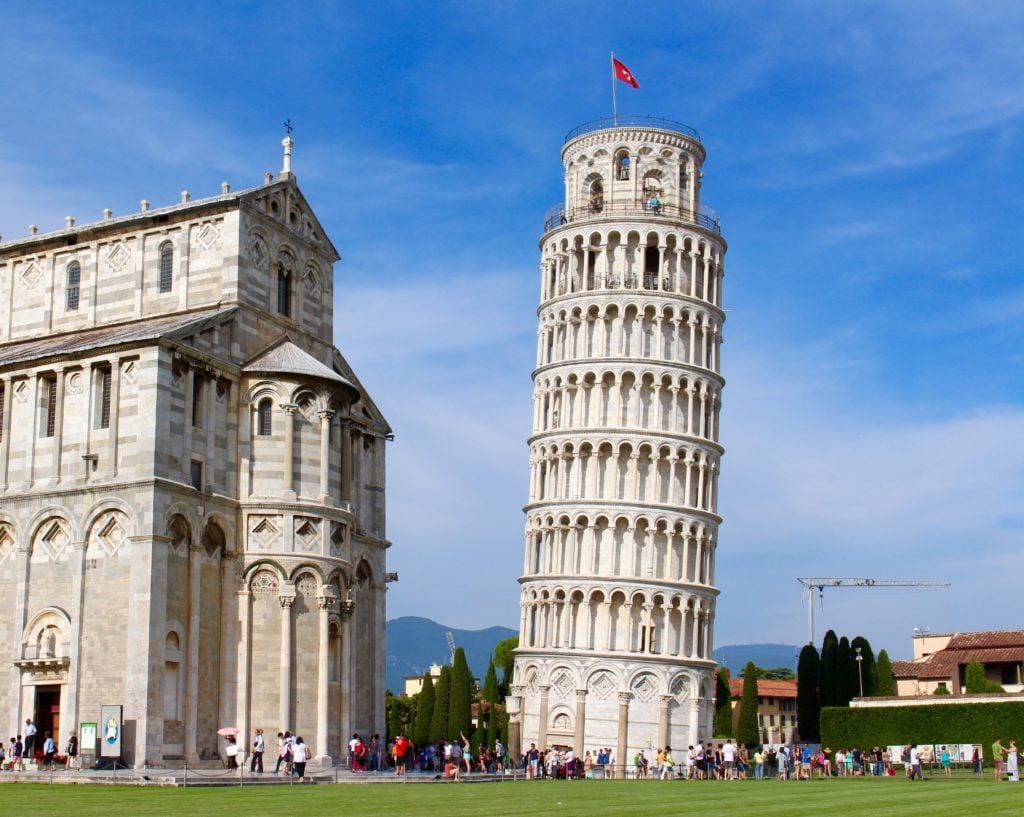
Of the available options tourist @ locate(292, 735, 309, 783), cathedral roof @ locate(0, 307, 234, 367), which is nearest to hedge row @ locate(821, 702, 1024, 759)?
tourist @ locate(292, 735, 309, 783)

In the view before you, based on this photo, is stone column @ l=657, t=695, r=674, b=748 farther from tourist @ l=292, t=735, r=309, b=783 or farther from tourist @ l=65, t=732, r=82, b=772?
tourist @ l=65, t=732, r=82, b=772

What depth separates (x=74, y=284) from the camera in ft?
177

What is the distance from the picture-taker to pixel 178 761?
45312 millimetres

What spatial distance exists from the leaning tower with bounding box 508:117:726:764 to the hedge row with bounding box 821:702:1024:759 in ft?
24.4

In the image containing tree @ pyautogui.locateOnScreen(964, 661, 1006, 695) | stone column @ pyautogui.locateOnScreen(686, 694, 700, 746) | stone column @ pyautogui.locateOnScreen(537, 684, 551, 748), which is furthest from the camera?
tree @ pyautogui.locateOnScreen(964, 661, 1006, 695)

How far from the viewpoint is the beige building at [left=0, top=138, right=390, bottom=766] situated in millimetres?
Result: 45188

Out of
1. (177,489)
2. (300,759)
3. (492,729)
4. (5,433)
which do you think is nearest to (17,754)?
(300,759)

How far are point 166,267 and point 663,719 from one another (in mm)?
40250

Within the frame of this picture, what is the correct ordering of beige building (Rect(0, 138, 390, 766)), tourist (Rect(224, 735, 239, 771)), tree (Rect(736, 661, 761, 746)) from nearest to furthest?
tourist (Rect(224, 735, 239, 771)), beige building (Rect(0, 138, 390, 766)), tree (Rect(736, 661, 761, 746))

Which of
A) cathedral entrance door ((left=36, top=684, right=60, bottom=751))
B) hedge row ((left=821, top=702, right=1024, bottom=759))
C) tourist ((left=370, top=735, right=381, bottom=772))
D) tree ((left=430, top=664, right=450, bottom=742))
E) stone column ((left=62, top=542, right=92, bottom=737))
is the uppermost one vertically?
stone column ((left=62, top=542, right=92, bottom=737))

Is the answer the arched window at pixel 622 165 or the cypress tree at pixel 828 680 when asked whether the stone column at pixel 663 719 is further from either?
the arched window at pixel 622 165

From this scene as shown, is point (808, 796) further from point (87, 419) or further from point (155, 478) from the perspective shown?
point (87, 419)

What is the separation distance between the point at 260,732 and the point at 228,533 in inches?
257

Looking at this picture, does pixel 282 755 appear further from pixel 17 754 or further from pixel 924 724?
pixel 924 724
